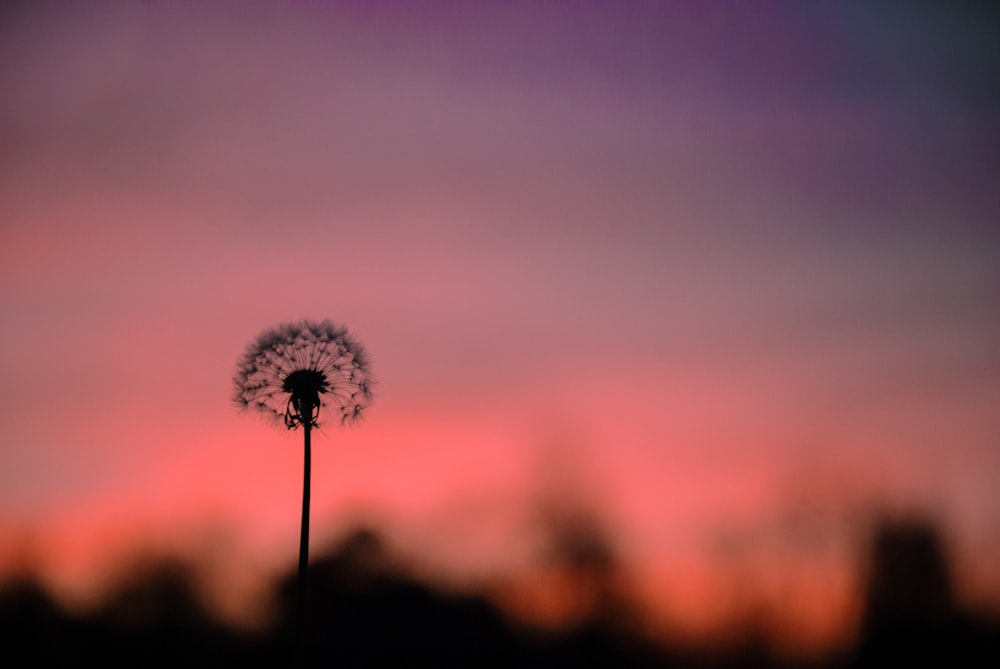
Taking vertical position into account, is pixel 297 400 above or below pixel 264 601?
above

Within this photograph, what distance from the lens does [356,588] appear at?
80.3m

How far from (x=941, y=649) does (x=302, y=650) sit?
50.1 metres

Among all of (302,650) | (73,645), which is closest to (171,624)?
Result: (73,645)

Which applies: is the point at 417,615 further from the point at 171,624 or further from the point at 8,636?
the point at 8,636

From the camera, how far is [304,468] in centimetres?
3731

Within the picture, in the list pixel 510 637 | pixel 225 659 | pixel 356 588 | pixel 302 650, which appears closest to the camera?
pixel 302 650

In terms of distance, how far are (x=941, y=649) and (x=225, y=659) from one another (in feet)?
159

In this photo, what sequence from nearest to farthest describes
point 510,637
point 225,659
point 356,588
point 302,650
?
1. point 302,650
2. point 225,659
3. point 510,637
4. point 356,588

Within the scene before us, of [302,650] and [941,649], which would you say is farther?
[941,649]

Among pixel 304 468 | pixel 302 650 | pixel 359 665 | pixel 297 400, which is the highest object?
pixel 297 400

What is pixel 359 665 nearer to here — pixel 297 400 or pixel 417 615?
pixel 417 615

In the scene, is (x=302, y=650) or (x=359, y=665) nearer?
(x=302, y=650)

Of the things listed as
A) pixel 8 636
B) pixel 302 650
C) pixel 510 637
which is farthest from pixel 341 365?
pixel 8 636

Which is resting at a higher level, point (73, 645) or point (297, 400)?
point (297, 400)
